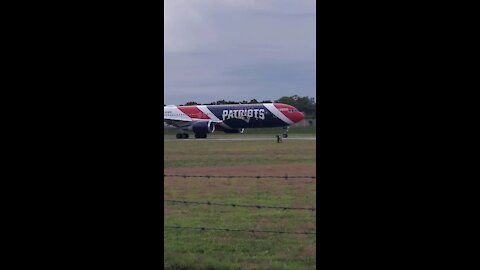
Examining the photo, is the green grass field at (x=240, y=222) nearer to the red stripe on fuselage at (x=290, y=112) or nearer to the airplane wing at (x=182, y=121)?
the red stripe on fuselage at (x=290, y=112)

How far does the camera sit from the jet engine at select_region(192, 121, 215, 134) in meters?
28.6

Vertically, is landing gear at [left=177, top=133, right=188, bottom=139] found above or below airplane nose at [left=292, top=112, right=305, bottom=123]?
below

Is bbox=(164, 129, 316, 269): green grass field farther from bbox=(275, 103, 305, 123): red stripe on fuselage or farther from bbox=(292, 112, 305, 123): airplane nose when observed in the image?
bbox=(292, 112, 305, 123): airplane nose

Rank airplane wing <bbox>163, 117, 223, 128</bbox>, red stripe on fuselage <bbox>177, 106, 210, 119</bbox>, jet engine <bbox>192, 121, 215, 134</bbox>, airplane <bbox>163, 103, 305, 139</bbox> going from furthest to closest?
red stripe on fuselage <bbox>177, 106, 210, 119</bbox> → airplane wing <bbox>163, 117, 223, 128</bbox> → jet engine <bbox>192, 121, 215, 134</bbox> → airplane <bbox>163, 103, 305, 139</bbox>

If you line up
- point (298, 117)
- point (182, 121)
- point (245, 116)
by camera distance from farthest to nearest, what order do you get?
1. point (298, 117)
2. point (182, 121)
3. point (245, 116)

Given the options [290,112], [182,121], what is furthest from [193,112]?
[290,112]

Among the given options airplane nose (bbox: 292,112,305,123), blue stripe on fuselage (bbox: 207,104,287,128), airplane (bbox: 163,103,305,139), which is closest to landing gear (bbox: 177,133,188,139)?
airplane (bbox: 163,103,305,139)

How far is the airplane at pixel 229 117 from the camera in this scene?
28.3 metres

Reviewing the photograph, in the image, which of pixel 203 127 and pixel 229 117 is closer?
pixel 229 117

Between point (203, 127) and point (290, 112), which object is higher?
point (290, 112)

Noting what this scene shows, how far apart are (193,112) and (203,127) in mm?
1207

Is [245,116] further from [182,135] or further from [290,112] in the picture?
[182,135]

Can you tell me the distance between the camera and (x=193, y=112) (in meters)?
29.7
